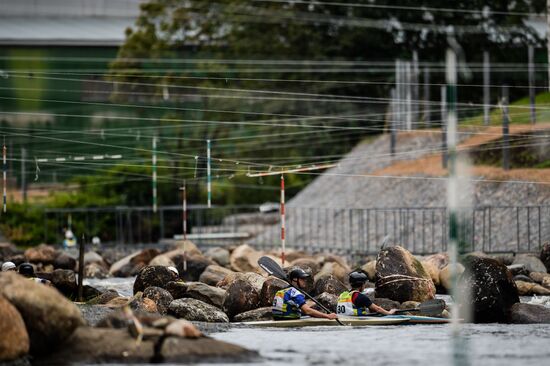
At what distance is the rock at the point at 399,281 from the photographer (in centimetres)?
2681

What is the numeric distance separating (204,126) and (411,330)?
2951 cm

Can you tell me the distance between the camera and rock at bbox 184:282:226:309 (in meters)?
26.0

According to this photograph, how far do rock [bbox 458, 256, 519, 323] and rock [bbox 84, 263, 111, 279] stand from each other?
17050 mm

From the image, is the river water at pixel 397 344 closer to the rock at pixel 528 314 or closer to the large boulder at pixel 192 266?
the rock at pixel 528 314

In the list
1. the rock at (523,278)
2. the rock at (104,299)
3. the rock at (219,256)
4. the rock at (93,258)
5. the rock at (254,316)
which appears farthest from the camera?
the rock at (93,258)

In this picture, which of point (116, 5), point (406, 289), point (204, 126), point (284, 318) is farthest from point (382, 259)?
point (116, 5)

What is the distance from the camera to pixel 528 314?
24.3 m

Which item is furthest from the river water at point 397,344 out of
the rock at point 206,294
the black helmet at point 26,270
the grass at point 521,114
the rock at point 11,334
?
the grass at point 521,114

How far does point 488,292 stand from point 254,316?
14.5ft

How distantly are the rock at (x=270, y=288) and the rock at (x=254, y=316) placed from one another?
843 mm

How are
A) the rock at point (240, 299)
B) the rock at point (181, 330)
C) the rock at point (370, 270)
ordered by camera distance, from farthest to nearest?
the rock at point (370, 270) < the rock at point (240, 299) < the rock at point (181, 330)

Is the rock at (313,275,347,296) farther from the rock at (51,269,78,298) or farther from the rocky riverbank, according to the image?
the rock at (51,269,78,298)

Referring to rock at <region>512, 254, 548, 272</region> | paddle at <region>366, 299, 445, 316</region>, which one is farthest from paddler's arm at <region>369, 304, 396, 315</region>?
rock at <region>512, 254, 548, 272</region>

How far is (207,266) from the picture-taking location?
3497cm
